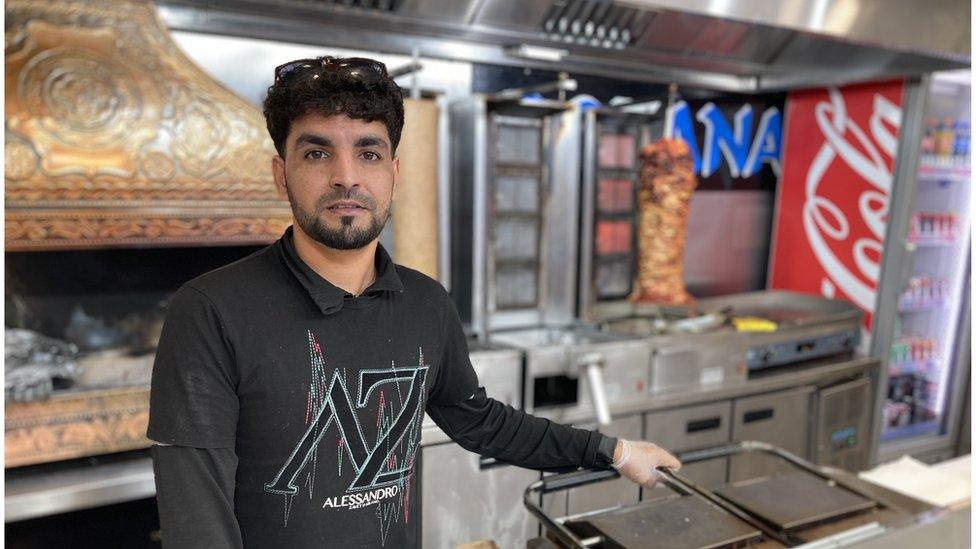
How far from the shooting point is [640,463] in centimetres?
151

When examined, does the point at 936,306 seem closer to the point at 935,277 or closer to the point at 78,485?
the point at 935,277

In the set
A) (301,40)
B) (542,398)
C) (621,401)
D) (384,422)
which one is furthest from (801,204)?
(384,422)

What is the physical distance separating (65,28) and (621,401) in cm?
251

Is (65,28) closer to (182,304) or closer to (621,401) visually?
(182,304)

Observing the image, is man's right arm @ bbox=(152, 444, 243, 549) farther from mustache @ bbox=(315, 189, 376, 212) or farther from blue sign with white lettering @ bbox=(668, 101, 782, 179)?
blue sign with white lettering @ bbox=(668, 101, 782, 179)

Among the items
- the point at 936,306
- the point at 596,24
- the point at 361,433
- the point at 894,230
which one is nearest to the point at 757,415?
the point at 894,230

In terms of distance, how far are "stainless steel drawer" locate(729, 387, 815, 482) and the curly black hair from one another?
2746 millimetres

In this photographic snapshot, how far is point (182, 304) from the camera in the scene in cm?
115

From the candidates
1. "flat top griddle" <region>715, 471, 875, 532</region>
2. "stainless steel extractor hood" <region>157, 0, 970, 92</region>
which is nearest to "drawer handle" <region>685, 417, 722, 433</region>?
"flat top griddle" <region>715, 471, 875, 532</region>

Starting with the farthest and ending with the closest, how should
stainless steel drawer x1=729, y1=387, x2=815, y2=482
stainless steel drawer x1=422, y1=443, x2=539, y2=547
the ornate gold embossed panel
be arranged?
stainless steel drawer x1=729, y1=387, x2=815, y2=482, stainless steel drawer x1=422, y1=443, x2=539, y2=547, the ornate gold embossed panel

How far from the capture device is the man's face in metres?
1.18

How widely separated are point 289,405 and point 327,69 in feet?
1.87

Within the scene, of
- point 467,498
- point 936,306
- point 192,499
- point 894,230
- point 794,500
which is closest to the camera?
point 192,499

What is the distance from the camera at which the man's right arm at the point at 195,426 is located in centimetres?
107
